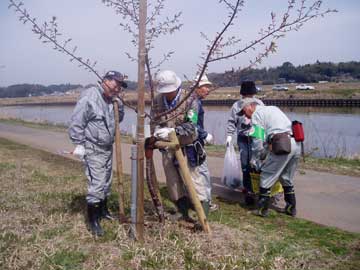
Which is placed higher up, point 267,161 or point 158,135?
point 158,135

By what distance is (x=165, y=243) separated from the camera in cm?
412

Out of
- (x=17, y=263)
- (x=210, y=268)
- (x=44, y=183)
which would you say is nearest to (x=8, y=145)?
(x=44, y=183)

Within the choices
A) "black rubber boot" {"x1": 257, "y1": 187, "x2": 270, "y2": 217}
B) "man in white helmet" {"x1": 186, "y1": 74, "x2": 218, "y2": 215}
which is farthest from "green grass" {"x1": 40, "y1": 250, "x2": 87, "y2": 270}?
"black rubber boot" {"x1": 257, "y1": 187, "x2": 270, "y2": 217}

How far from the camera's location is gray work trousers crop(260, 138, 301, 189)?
529cm

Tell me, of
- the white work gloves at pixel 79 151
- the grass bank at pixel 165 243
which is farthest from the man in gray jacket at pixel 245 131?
the white work gloves at pixel 79 151

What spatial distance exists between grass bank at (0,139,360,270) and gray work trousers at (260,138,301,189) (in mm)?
470

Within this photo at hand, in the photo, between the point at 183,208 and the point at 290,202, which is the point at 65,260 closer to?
the point at 183,208

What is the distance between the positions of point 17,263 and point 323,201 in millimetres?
4345

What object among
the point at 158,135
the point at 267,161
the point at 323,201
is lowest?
the point at 323,201

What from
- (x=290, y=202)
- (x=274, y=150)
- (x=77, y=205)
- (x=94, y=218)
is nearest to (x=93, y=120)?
(x=94, y=218)

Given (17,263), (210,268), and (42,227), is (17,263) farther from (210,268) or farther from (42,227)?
(210,268)

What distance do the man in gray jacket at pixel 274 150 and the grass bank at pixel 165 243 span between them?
11.9 inches

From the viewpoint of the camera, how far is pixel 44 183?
7.14 meters

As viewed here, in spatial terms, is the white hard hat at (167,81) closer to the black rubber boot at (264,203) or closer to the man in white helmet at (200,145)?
the man in white helmet at (200,145)
